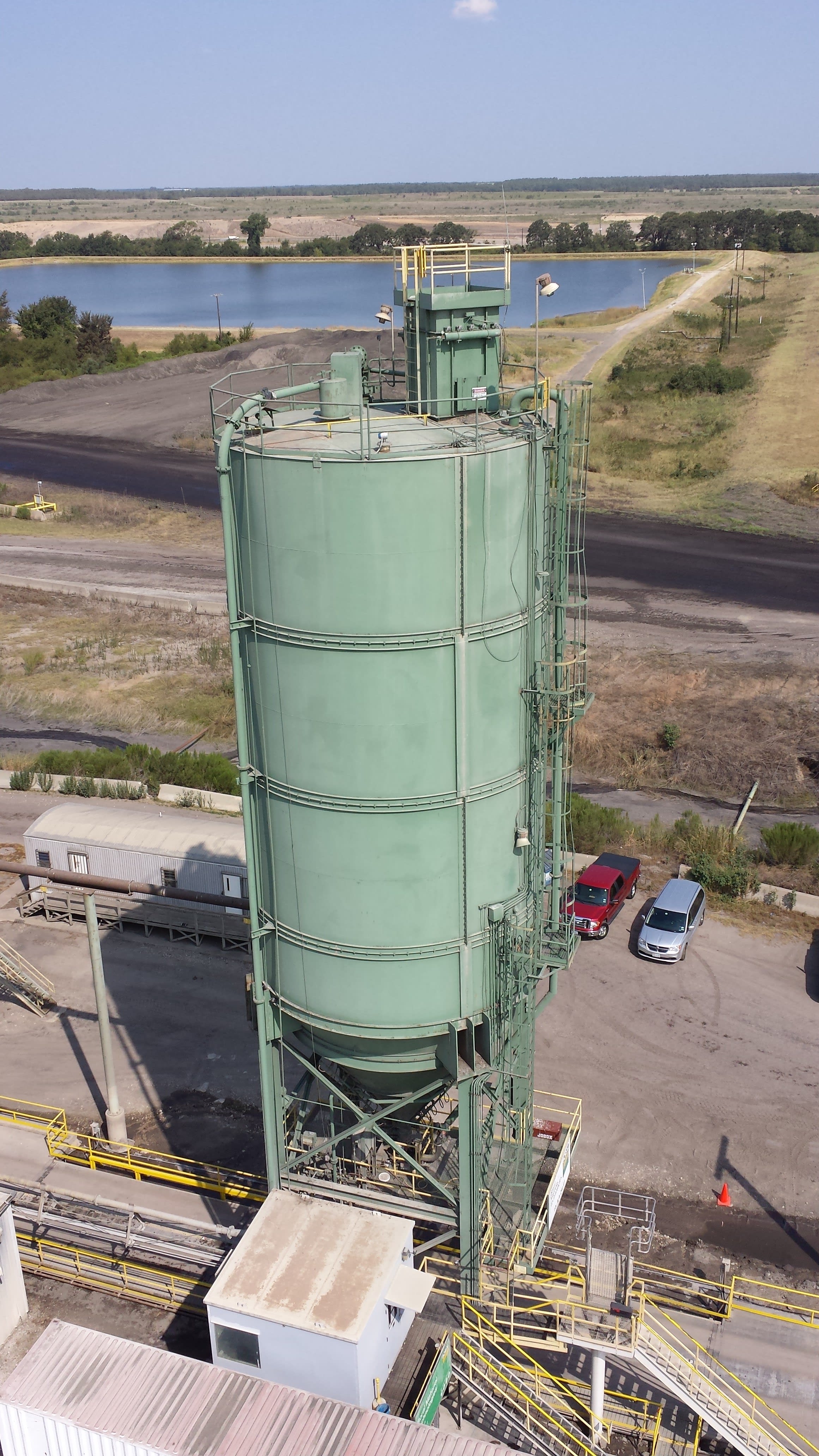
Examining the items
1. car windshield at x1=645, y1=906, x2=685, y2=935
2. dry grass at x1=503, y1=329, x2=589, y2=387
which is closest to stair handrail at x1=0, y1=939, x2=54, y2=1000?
car windshield at x1=645, y1=906, x2=685, y2=935

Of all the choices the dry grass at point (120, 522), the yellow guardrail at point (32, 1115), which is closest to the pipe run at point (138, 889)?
the yellow guardrail at point (32, 1115)

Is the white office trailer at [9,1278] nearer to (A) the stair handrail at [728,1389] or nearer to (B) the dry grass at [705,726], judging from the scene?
(A) the stair handrail at [728,1389]

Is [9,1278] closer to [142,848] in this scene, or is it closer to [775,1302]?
[775,1302]

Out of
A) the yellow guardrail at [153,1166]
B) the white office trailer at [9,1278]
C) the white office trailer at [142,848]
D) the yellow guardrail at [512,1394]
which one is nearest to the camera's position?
the yellow guardrail at [512,1394]

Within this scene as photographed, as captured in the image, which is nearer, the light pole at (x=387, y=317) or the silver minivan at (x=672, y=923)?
the light pole at (x=387, y=317)

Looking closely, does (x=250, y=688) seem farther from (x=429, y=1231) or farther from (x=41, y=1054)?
(x=41, y=1054)

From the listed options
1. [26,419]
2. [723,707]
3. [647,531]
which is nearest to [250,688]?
[723,707]

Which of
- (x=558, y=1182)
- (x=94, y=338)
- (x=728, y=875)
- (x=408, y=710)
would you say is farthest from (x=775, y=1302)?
(x=94, y=338)

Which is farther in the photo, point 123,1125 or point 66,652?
point 66,652
